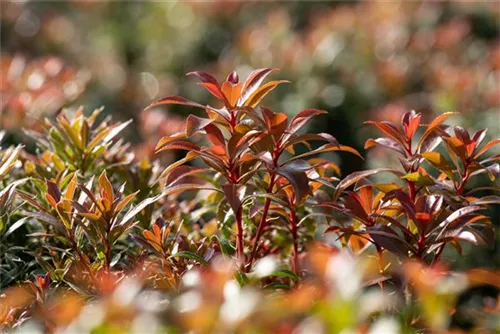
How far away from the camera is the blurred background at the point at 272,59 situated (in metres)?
4.77

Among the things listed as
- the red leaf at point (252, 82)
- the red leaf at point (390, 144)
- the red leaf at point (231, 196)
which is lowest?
the red leaf at point (390, 144)

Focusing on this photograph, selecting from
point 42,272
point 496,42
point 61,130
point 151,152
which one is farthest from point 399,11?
point 42,272

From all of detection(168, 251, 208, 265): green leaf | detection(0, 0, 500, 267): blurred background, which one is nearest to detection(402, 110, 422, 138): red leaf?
detection(168, 251, 208, 265): green leaf

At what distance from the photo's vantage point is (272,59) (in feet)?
20.6

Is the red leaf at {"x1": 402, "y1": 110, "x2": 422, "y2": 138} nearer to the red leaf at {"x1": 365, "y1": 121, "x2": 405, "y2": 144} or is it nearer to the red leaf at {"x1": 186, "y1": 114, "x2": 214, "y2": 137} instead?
the red leaf at {"x1": 365, "y1": 121, "x2": 405, "y2": 144}

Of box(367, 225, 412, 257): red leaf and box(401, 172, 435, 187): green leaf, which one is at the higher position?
box(401, 172, 435, 187): green leaf

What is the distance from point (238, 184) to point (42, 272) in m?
0.71

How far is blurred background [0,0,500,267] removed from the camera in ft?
15.7

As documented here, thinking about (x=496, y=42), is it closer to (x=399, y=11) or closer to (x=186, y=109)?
(x=399, y=11)

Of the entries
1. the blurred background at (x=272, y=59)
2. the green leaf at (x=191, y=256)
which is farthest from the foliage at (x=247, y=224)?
the blurred background at (x=272, y=59)

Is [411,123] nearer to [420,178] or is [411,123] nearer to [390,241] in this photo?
[420,178]

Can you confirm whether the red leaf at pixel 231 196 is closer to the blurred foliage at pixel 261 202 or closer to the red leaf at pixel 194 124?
the blurred foliage at pixel 261 202

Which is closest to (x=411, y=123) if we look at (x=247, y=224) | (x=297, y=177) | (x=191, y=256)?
(x=297, y=177)

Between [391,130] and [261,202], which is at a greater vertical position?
[391,130]
